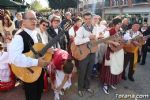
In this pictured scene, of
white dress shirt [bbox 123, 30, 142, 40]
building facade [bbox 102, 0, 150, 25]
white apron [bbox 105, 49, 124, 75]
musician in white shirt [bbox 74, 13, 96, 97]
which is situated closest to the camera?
musician in white shirt [bbox 74, 13, 96, 97]

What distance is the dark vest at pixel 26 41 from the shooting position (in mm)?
3672

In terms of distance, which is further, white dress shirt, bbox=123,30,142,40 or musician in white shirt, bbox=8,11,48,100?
white dress shirt, bbox=123,30,142,40

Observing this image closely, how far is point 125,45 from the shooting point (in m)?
6.91

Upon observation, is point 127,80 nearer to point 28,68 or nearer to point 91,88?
point 91,88

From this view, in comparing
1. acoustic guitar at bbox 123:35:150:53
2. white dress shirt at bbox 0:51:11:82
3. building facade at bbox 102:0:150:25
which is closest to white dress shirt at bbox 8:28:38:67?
white dress shirt at bbox 0:51:11:82

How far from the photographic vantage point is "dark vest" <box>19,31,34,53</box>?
12.0ft

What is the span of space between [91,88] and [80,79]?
1.91 feet

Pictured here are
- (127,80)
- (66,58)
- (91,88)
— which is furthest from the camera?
(127,80)

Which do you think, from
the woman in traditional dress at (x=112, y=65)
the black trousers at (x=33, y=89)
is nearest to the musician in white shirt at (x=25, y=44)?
the black trousers at (x=33, y=89)

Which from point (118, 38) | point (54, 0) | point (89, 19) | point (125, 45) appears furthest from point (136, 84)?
point (54, 0)

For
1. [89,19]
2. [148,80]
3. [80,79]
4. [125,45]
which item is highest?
[89,19]

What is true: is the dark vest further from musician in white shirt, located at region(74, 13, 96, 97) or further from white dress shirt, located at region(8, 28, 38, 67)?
musician in white shirt, located at region(74, 13, 96, 97)

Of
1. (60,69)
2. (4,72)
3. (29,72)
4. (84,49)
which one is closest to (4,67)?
(4,72)

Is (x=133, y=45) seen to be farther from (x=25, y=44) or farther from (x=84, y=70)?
(x=25, y=44)
